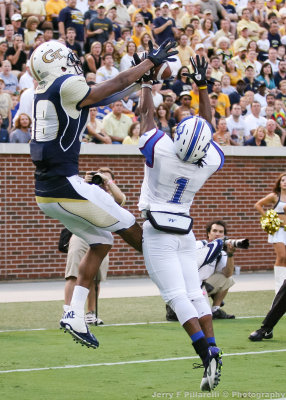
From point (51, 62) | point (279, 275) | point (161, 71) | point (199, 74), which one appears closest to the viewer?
point (51, 62)

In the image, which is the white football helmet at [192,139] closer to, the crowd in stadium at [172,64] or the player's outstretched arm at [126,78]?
the player's outstretched arm at [126,78]

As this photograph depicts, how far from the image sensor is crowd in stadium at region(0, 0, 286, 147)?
18250mm

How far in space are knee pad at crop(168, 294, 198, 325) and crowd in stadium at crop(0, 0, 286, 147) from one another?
9.41 metres

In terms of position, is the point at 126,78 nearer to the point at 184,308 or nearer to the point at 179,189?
the point at 179,189

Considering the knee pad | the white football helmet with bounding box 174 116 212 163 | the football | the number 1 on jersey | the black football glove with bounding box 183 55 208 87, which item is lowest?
the knee pad

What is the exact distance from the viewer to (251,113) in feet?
67.7

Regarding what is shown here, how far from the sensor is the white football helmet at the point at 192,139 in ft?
24.8

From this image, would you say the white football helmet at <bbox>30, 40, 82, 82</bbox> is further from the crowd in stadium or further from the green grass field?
the crowd in stadium

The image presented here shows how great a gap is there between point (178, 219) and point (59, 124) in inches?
49.0

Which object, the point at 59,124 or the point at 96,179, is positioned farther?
the point at 96,179

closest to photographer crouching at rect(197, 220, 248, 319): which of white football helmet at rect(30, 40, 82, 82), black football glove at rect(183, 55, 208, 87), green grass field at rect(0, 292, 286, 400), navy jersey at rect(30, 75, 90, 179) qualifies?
green grass field at rect(0, 292, 286, 400)

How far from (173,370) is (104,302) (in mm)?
5685

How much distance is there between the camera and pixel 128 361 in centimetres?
939

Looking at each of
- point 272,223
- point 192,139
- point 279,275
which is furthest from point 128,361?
point 272,223
